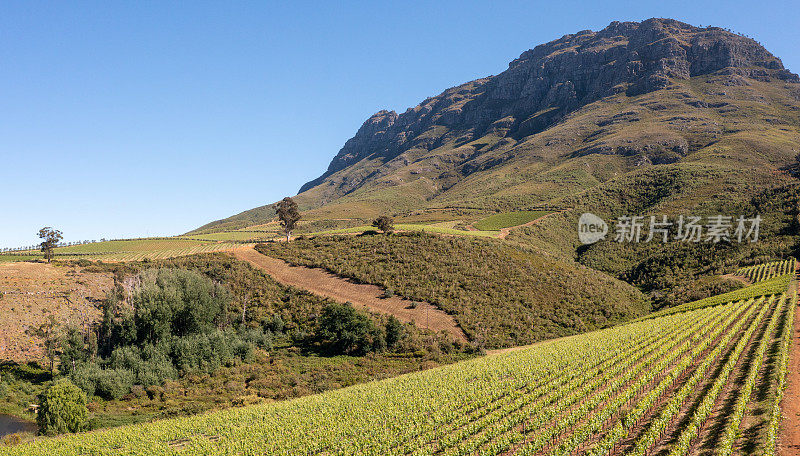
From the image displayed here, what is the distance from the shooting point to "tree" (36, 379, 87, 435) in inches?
1272

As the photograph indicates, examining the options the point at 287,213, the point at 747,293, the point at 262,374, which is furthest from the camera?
the point at 287,213

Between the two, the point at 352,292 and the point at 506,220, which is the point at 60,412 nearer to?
the point at 352,292

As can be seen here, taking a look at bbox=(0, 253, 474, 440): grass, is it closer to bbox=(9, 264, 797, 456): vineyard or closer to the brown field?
the brown field

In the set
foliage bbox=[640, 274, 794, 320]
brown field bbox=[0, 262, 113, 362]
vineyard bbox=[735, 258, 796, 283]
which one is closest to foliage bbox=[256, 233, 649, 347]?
foliage bbox=[640, 274, 794, 320]

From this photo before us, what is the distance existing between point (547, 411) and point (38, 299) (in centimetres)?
5914

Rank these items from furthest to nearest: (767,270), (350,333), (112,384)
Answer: (767,270) < (350,333) < (112,384)

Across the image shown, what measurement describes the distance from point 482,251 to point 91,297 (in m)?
58.2

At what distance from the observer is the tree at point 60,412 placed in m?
32.3

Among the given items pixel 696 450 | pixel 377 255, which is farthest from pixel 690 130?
pixel 696 450

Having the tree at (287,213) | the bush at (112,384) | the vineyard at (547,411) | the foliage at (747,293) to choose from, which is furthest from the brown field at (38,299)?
the foliage at (747,293)
